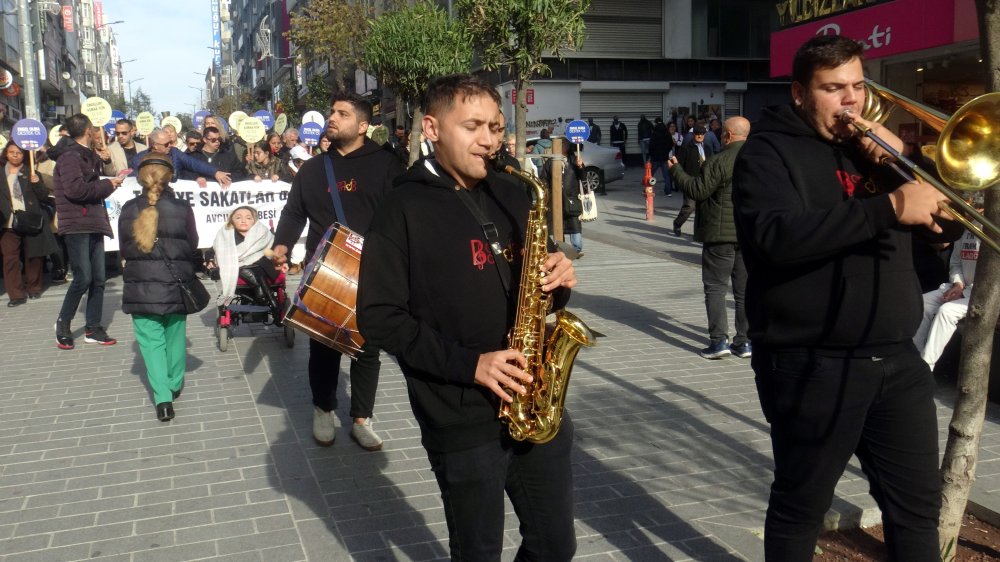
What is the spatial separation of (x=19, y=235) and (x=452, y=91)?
10.2 m

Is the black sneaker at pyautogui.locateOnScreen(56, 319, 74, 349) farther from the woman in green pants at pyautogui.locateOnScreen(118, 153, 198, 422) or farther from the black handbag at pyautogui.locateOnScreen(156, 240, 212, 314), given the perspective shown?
the black handbag at pyautogui.locateOnScreen(156, 240, 212, 314)

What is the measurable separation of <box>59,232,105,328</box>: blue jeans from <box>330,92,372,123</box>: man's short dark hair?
423 cm

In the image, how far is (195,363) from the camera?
26.7ft

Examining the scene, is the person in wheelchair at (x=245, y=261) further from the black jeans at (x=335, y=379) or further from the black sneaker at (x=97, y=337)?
the black jeans at (x=335, y=379)

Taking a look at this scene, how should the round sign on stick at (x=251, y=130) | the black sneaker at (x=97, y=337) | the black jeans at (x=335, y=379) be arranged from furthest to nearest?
the round sign on stick at (x=251, y=130) → the black sneaker at (x=97, y=337) → the black jeans at (x=335, y=379)

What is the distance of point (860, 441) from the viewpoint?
3045 mm

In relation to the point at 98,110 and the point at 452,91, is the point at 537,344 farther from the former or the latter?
the point at 98,110

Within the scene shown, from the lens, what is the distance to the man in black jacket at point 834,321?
2896mm

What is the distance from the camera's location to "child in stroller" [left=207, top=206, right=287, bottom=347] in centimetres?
882

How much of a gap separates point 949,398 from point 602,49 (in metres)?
29.4

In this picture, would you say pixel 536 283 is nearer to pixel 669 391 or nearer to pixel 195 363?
pixel 669 391

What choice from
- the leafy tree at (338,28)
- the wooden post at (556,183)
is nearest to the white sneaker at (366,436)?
the wooden post at (556,183)

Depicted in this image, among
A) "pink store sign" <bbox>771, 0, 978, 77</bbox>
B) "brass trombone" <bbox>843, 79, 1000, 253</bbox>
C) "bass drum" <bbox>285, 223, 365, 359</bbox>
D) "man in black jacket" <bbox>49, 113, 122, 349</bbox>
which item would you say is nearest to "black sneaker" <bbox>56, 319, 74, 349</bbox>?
"man in black jacket" <bbox>49, 113, 122, 349</bbox>

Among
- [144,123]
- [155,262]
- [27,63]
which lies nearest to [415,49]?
[144,123]
